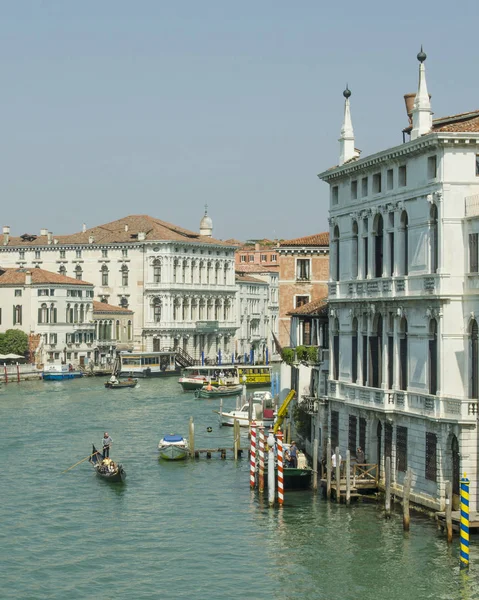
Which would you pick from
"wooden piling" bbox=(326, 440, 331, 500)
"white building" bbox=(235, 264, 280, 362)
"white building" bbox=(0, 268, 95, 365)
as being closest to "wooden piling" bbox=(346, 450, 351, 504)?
"wooden piling" bbox=(326, 440, 331, 500)

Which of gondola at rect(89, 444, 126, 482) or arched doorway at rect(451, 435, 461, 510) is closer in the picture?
arched doorway at rect(451, 435, 461, 510)

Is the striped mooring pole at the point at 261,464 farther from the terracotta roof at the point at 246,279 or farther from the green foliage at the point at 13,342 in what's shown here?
the terracotta roof at the point at 246,279

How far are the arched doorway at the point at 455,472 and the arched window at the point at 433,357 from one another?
1.05m

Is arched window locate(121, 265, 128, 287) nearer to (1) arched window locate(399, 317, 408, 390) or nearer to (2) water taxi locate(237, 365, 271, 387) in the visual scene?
(2) water taxi locate(237, 365, 271, 387)

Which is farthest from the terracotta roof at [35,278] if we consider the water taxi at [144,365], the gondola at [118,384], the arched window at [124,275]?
the gondola at [118,384]

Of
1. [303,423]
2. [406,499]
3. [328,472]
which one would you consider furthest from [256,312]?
[406,499]

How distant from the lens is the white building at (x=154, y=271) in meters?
87.5

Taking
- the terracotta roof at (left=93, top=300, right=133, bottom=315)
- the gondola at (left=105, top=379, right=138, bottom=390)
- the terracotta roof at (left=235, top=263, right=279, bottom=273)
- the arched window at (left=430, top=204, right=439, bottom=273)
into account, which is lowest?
the gondola at (left=105, top=379, right=138, bottom=390)

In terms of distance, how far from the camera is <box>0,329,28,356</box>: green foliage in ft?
250

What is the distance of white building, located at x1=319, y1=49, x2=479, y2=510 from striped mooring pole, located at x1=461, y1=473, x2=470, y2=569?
1.96 m

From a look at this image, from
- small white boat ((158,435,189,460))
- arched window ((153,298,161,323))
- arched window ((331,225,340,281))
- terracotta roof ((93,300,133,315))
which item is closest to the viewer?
arched window ((331,225,340,281))

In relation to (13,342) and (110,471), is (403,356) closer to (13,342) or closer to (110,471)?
(110,471)

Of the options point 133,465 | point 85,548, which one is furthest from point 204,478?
point 85,548

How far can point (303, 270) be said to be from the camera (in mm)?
41531
